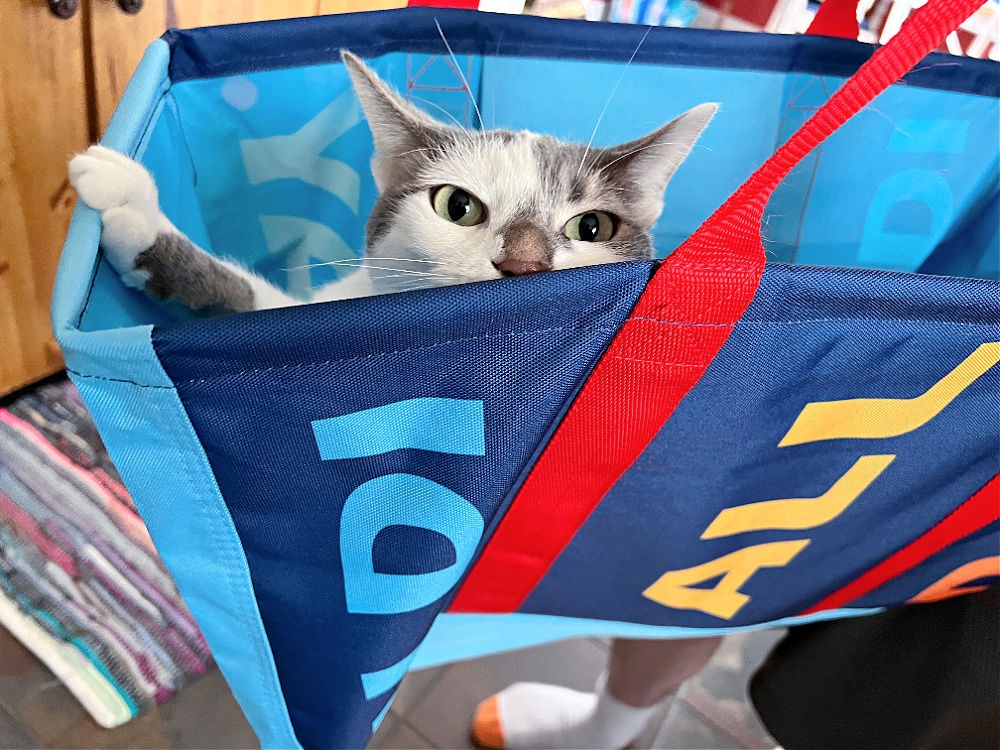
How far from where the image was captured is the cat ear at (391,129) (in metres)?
0.52

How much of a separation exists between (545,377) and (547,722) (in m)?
0.75

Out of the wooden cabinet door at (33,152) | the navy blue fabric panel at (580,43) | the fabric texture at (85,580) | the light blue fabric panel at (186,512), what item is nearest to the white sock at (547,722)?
the fabric texture at (85,580)

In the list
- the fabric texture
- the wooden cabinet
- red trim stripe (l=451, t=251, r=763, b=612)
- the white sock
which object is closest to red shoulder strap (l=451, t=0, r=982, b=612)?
red trim stripe (l=451, t=251, r=763, b=612)

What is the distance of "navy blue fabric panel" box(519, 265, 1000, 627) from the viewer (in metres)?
0.36

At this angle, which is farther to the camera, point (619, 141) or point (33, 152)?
point (33, 152)

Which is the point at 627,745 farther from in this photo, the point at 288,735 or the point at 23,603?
the point at 23,603

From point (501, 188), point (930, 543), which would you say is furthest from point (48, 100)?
point (930, 543)

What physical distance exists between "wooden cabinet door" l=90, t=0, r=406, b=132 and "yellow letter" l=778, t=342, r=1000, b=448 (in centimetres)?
86

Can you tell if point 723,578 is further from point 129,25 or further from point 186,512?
point 129,25

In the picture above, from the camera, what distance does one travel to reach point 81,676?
2.92 ft

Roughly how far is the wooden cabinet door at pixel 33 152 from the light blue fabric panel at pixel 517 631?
0.85 m

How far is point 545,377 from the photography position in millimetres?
334

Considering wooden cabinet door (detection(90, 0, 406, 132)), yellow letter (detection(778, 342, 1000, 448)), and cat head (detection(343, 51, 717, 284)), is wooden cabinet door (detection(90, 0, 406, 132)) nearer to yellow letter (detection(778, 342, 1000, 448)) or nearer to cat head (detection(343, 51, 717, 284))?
cat head (detection(343, 51, 717, 284))

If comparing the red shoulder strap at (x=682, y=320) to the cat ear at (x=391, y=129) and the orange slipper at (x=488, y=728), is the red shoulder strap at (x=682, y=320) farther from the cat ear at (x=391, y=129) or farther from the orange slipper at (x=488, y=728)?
the orange slipper at (x=488, y=728)
